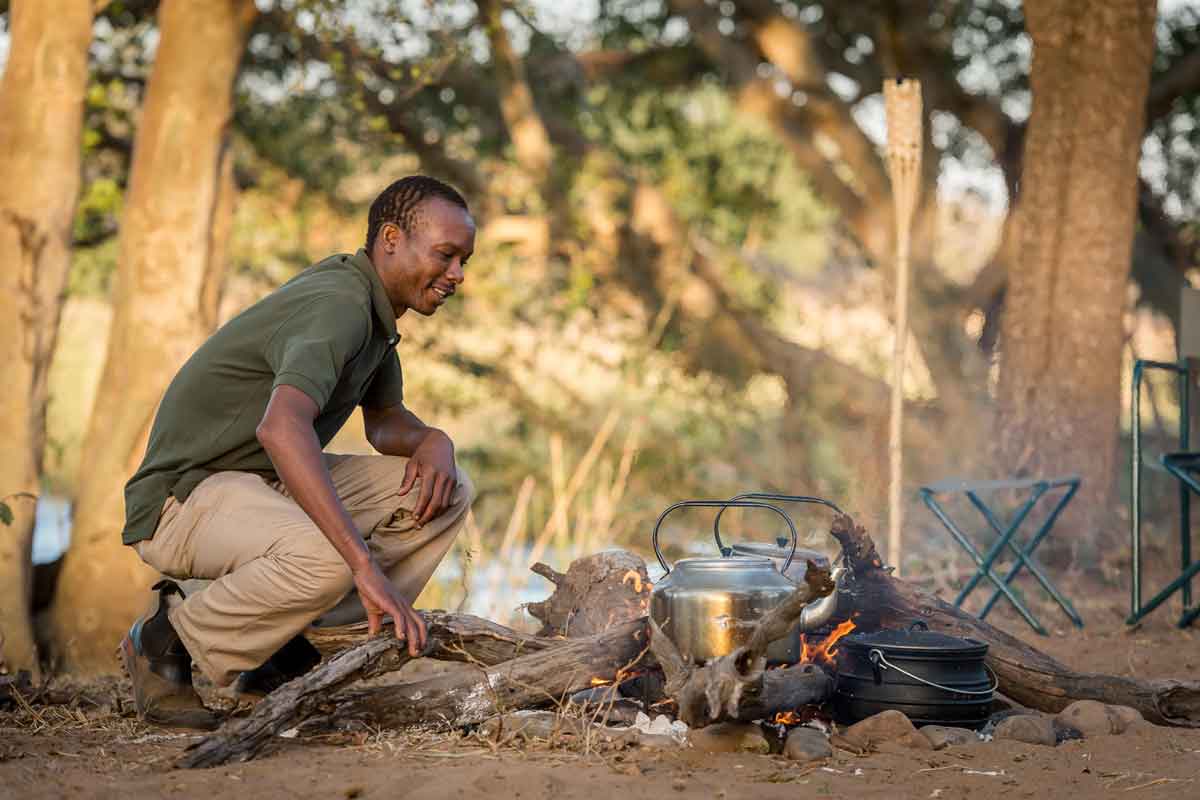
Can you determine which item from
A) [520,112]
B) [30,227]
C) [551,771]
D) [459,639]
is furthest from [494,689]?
[520,112]

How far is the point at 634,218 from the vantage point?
12.1 m

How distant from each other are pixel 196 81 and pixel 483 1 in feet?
13.0

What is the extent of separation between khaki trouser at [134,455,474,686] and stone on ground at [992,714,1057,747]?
193 cm

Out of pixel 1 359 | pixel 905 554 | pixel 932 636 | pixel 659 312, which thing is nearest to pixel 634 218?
pixel 659 312

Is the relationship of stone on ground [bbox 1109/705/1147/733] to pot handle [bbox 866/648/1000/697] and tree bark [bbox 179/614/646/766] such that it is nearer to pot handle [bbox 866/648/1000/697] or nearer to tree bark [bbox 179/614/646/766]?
pot handle [bbox 866/648/1000/697]

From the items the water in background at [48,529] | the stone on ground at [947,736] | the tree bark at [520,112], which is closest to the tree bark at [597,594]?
the stone on ground at [947,736]

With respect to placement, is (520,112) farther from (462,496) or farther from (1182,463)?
(462,496)

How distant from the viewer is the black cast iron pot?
404 cm

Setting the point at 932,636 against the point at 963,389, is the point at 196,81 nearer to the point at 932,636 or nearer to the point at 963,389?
the point at 932,636

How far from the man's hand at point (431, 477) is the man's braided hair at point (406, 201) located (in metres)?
0.67

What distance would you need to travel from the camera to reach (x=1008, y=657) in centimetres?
443

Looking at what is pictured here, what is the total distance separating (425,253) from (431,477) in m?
0.70

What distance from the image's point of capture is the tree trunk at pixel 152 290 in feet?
20.8

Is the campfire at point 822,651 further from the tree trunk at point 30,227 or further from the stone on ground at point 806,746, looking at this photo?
the tree trunk at point 30,227
